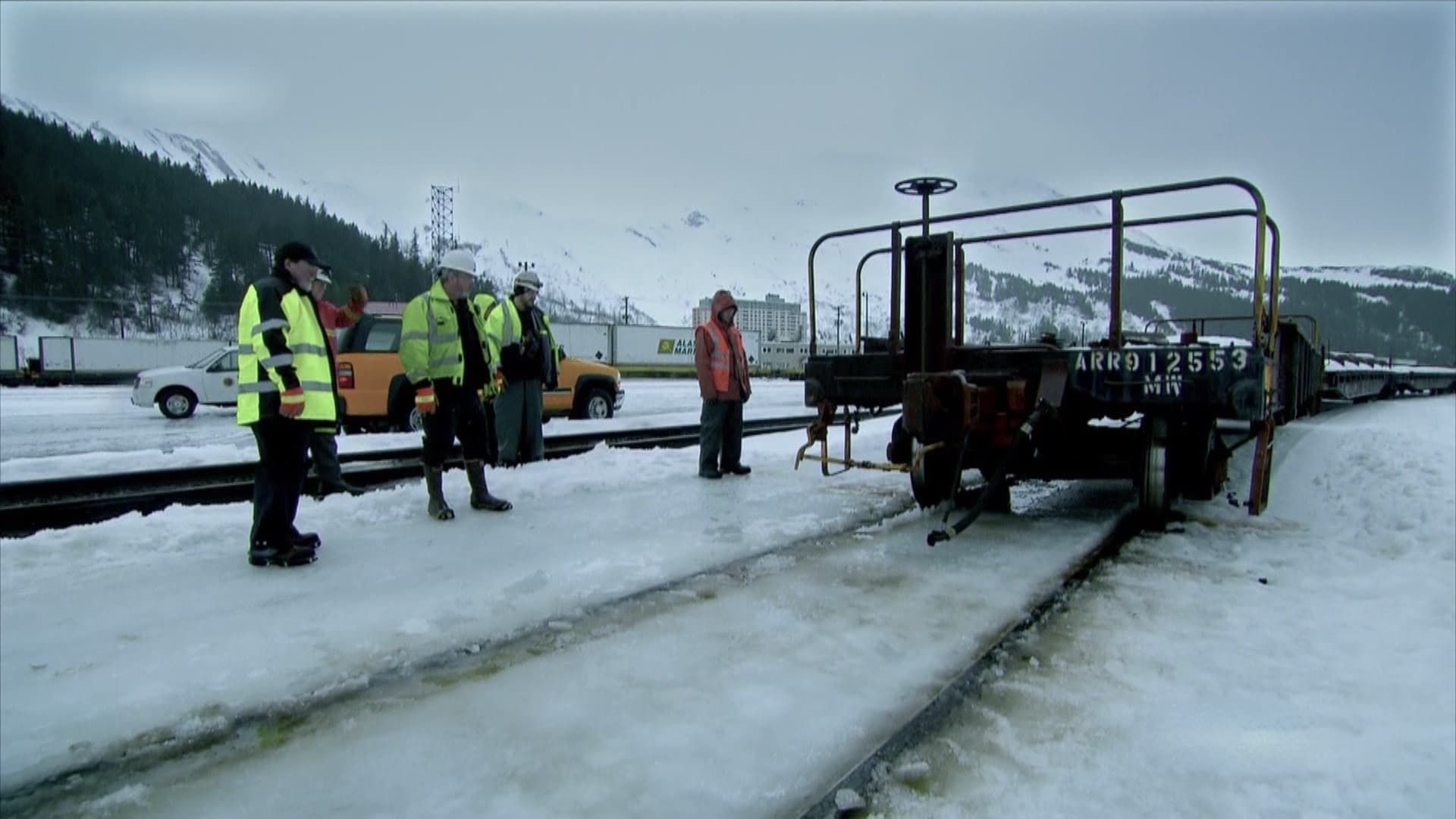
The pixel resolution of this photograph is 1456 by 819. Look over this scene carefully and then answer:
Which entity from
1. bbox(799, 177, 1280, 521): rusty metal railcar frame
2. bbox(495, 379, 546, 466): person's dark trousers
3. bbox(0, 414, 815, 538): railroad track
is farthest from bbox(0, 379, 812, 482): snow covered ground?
bbox(799, 177, 1280, 521): rusty metal railcar frame

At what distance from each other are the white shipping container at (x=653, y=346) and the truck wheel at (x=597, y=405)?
1184 inches

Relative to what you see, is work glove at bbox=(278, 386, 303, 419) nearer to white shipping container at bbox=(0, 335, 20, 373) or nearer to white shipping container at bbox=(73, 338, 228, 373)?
white shipping container at bbox=(73, 338, 228, 373)

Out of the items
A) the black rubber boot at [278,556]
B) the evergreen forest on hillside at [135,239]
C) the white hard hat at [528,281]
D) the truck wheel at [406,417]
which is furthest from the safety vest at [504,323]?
the evergreen forest on hillside at [135,239]

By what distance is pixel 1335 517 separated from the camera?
5227 mm

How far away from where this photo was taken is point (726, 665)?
112 inches

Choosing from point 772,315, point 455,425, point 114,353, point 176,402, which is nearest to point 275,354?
point 455,425

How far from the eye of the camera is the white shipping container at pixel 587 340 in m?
42.4

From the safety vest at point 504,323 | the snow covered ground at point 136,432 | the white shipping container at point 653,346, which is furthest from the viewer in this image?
the white shipping container at point 653,346

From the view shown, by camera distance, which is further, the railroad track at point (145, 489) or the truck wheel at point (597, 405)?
the truck wheel at point (597, 405)

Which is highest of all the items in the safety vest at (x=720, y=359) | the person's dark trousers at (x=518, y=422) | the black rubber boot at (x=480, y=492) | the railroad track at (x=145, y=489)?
the safety vest at (x=720, y=359)

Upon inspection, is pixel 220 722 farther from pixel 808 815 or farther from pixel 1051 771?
pixel 1051 771

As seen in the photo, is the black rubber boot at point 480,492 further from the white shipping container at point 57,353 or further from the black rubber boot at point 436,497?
the white shipping container at point 57,353

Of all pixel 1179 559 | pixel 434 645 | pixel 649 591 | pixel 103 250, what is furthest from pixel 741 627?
pixel 103 250

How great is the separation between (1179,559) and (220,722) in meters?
4.38
